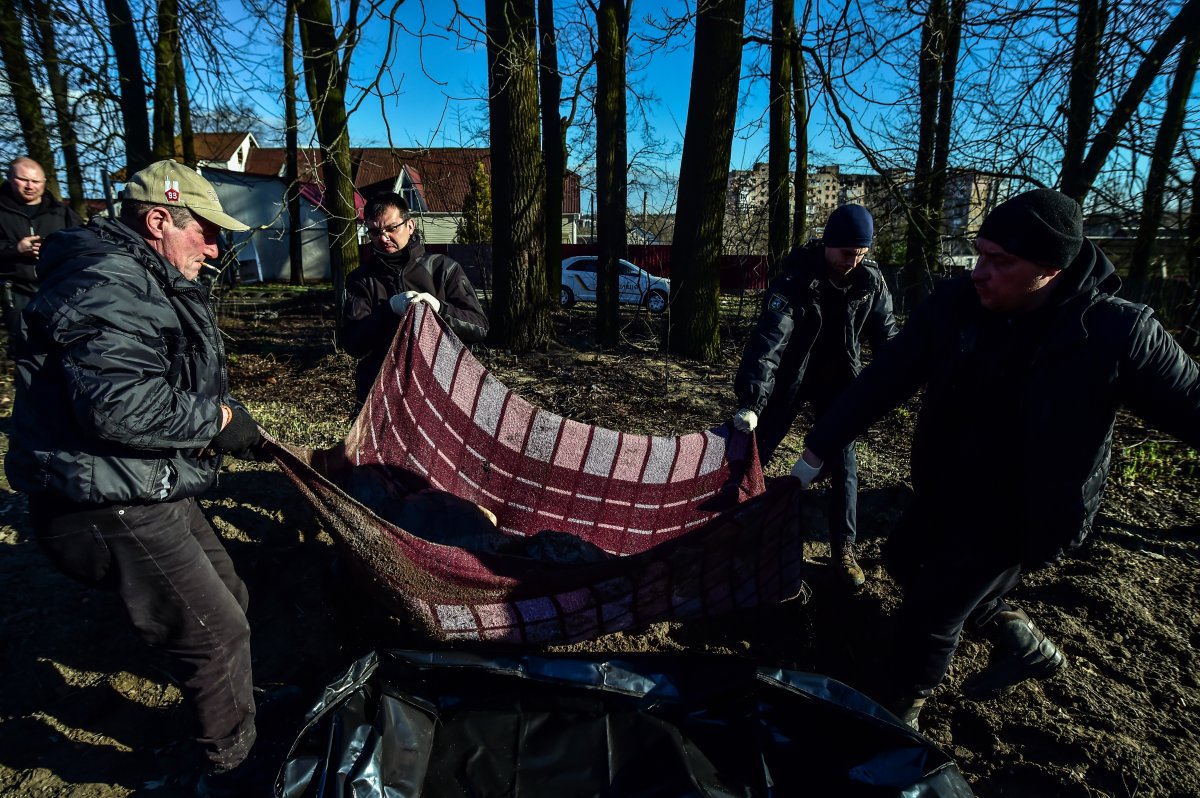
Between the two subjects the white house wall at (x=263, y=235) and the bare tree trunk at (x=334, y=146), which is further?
the white house wall at (x=263, y=235)

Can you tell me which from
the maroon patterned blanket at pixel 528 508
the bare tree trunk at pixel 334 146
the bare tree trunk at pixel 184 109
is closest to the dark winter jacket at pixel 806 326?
the maroon patterned blanket at pixel 528 508

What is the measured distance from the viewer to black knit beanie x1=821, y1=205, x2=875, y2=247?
2541 millimetres

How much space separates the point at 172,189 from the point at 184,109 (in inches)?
476

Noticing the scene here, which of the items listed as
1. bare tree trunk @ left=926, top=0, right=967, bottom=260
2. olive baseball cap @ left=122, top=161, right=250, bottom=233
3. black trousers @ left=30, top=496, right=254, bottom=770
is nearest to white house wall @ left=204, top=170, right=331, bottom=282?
bare tree trunk @ left=926, top=0, right=967, bottom=260

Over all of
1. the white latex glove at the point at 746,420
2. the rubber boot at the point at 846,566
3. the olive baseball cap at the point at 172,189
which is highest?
the olive baseball cap at the point at 172,189

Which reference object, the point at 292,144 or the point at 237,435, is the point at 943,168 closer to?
the point at 237,435

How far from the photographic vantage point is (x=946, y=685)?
2391mm

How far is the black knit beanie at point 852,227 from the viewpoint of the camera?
254cm

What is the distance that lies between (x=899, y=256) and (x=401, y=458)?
53.9ft

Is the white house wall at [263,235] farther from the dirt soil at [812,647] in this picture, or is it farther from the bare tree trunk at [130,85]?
the dirt soil at [812,647]

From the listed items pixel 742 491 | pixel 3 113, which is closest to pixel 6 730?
pixel 742 491

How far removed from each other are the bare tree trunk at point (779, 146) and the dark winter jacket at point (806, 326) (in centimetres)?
480

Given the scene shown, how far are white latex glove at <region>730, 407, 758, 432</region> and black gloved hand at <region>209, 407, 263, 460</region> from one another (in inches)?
65.2

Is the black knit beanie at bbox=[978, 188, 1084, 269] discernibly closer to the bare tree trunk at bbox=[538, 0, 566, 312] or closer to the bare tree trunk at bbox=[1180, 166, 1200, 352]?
the bare tree trunk at bbox=[1180, 166, 1200, 352]
